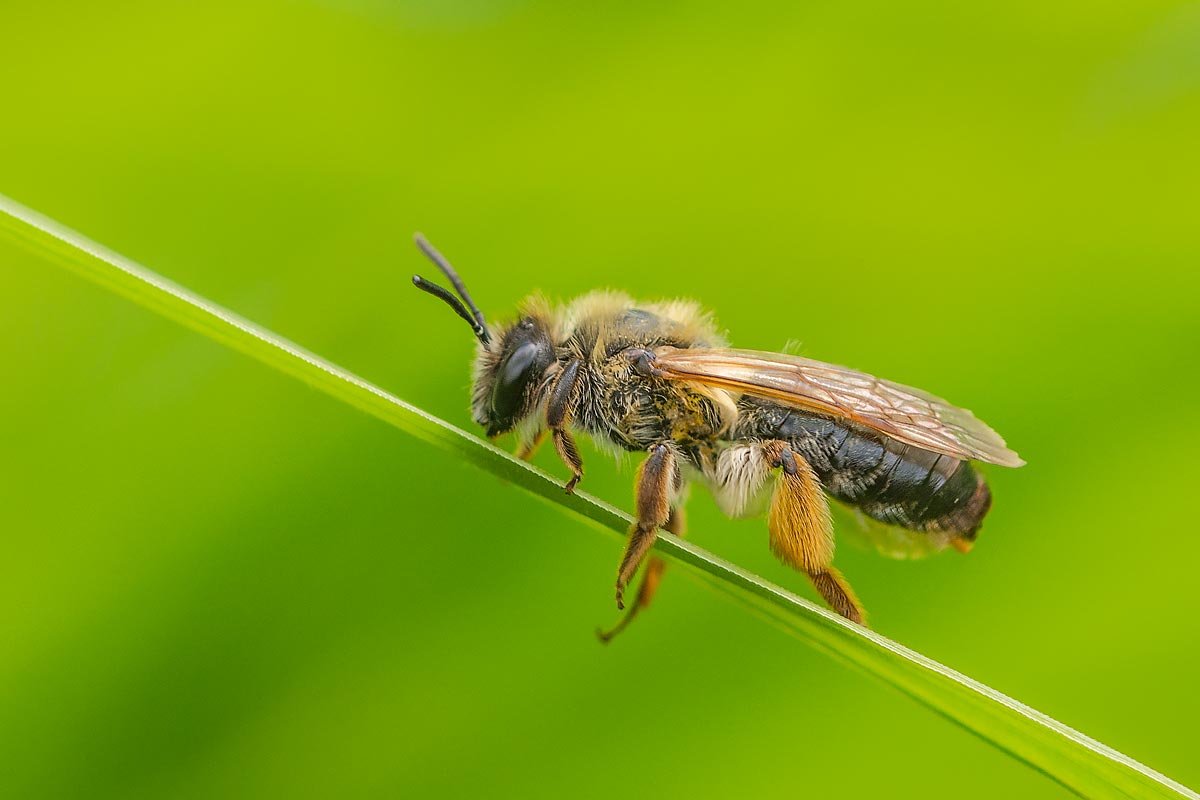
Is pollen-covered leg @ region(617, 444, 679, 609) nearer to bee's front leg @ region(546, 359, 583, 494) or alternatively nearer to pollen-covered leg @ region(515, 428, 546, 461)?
bee's front leg @ region(546, 359, 583, 494)

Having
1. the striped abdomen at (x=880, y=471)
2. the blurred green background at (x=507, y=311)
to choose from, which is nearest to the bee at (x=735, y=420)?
the striped abdomen at (x=880, y=471)

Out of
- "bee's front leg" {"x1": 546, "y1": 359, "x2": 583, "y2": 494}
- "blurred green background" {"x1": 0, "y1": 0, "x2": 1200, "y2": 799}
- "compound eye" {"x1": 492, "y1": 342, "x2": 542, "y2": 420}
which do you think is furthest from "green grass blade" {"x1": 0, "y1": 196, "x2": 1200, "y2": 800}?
"blurred green background" {"x1": 0, "y1": 0, "x2": 1200, "y2": 799}

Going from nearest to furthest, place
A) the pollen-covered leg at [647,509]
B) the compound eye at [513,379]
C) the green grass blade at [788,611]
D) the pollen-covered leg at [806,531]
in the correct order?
1. the green grass blade at [788,611]
2. the pollen-covered leg at [647,509]
3. the pollen-covered leg at [806,531]
4. the compound eye at [513,379]

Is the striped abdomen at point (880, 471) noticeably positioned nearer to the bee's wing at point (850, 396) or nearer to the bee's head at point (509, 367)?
the bee's wing at point (850, 396)

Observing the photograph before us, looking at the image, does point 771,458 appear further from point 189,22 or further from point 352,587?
point 189,22

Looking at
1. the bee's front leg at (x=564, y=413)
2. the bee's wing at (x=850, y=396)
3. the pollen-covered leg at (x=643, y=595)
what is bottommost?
the pollen-covered leg at (x=643, y=595)

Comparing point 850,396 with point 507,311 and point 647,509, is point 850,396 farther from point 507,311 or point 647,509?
point 507,311

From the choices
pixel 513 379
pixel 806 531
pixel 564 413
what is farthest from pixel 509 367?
pixel 806 531
